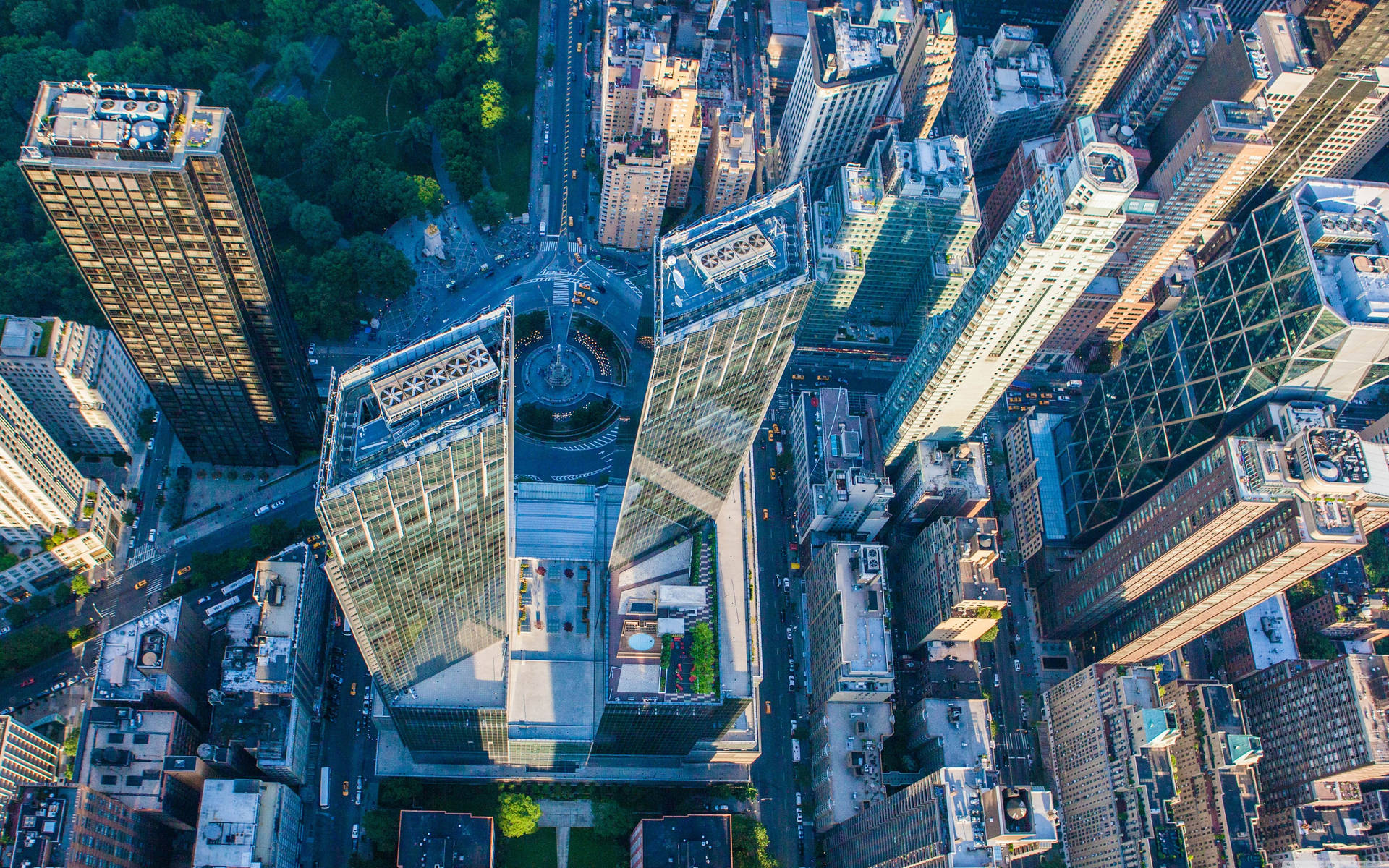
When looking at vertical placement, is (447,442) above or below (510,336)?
below

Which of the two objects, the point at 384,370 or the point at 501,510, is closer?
the point at 384,370

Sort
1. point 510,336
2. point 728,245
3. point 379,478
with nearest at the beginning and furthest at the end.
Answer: point 379,478 → point 510,336 → point 728,245

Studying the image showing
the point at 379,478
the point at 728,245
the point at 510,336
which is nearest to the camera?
the point at 379,478

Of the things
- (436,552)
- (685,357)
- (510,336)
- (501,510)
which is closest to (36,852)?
(436,552)

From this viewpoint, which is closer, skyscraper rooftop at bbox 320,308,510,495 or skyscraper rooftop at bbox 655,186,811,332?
skyscraper rooftop at bbox 320,308,510,495

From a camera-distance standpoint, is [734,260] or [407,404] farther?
[734,260]

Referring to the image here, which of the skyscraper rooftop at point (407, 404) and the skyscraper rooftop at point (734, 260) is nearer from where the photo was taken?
the skyscraper rooftop at point (407, 404)

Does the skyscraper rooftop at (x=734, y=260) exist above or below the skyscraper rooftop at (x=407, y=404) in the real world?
above

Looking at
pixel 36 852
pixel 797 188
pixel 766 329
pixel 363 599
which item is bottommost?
pixel 36 852

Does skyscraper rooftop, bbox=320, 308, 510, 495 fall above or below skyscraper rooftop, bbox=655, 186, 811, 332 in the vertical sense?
below

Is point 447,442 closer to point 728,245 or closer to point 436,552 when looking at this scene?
point 436,552

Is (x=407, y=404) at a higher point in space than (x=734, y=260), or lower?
lower
